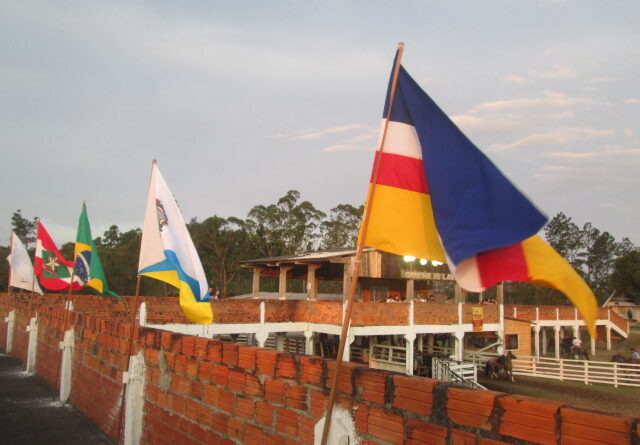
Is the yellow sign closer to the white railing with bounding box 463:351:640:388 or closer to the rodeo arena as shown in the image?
the white railing with bounding box 463:351:640:388

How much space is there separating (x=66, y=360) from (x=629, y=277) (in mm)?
65296

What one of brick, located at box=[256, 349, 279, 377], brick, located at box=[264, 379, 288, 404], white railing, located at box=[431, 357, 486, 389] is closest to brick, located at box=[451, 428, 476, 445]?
brick, located at box=[264, 379, 288, 404]

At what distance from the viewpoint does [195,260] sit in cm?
601

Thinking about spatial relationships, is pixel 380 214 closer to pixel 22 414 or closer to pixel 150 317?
pixel 22 414

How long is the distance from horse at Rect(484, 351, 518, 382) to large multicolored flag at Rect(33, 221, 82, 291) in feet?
56.3

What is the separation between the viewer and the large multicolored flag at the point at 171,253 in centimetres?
570

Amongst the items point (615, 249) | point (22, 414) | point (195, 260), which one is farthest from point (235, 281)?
point (615, 249)

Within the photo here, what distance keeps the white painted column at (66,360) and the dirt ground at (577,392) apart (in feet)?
47.0

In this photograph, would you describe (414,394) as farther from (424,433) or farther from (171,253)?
(171,253)

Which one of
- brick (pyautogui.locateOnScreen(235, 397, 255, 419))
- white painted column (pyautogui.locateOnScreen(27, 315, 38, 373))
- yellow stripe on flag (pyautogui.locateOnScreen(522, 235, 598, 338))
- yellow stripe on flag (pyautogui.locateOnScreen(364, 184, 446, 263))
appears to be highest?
yellow stripe on flag (pyautogui.locateOnScreen(364, 184, 446, 263))

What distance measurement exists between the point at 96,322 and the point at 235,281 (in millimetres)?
42692

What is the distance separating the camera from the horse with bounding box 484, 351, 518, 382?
22688 mm

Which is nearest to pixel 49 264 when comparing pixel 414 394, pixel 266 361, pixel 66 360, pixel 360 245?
pixel 66 360

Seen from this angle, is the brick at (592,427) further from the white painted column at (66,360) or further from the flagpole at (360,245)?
the white painted column at (66,360)
